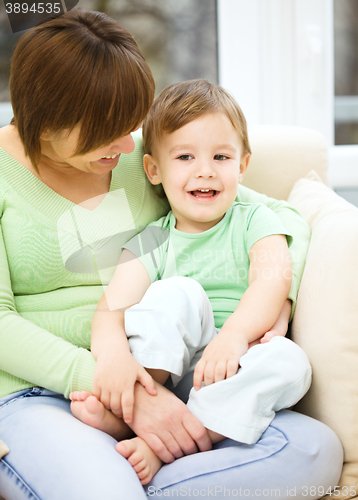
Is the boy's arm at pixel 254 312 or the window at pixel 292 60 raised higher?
the window at pixel 292 60

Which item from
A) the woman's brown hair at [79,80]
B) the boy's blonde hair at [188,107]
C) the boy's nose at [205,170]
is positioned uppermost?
the woman's brown hair at [79,80]

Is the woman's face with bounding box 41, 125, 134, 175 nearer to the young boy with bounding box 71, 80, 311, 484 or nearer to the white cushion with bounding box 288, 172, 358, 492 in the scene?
the young boy with bounding box 71, 80, 311, 484

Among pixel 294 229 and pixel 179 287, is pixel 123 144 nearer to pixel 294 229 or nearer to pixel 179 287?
pixel 179 287

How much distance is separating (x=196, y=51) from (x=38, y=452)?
1.75m

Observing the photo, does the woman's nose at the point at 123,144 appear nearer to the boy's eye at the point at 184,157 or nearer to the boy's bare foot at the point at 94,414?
the boy's eye at the point at 184,157

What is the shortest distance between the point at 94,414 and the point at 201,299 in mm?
268

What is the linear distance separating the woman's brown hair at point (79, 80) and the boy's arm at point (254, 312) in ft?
1.22

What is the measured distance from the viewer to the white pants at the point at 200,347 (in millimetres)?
715

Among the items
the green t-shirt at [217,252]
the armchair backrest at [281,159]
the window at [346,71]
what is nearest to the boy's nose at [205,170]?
the green t-shirt at [217,252]

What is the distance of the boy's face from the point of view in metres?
0.96

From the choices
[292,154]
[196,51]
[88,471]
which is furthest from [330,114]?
[88,471]

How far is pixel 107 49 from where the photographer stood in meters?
0.78

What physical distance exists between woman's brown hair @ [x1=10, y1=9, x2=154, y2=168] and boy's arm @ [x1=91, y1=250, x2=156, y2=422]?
11.1 inches

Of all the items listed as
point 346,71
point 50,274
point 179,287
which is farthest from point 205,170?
point 346,71
